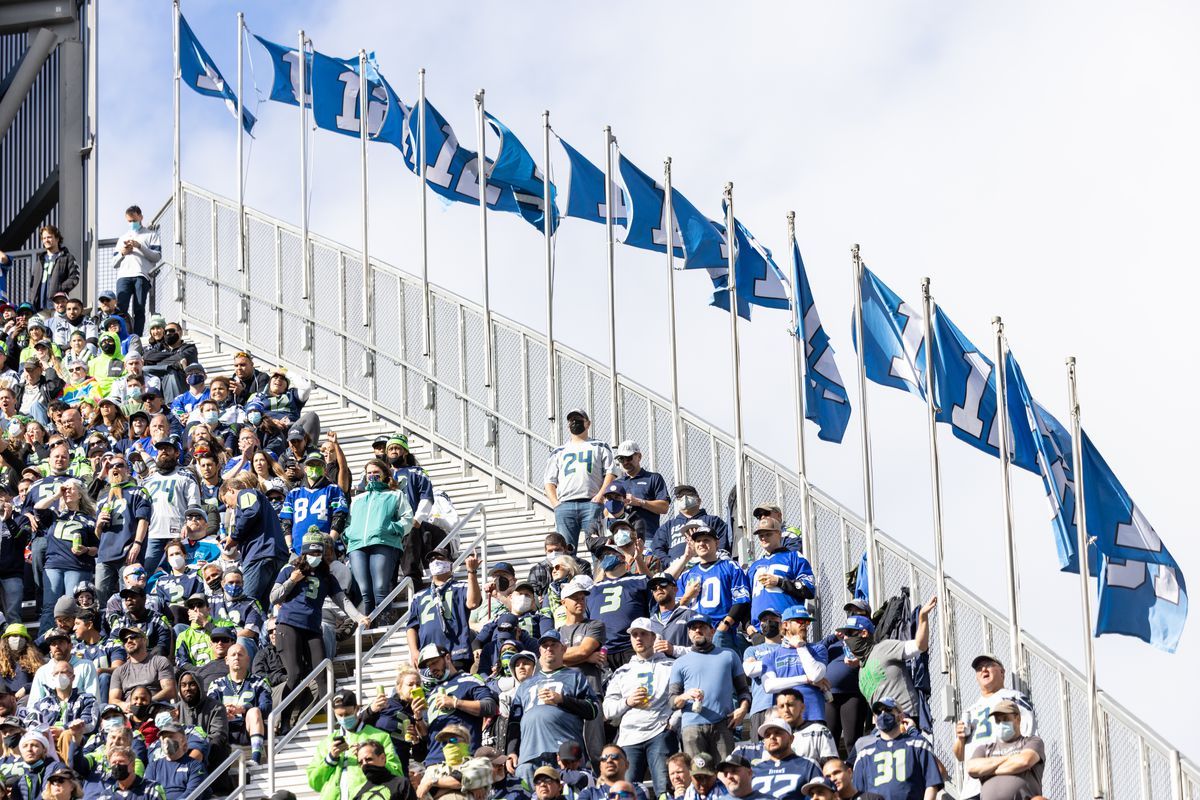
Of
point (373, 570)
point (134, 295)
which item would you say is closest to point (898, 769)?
point (373, 570)

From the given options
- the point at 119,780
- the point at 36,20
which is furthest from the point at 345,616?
the point at 36,20

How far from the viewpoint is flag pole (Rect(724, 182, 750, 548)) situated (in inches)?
1016

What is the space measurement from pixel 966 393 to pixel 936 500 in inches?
42.2

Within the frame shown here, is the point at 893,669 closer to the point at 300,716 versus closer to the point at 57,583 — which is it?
the point at 300,716

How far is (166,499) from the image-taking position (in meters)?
24.0

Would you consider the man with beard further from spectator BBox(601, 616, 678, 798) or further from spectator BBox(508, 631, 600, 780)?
spectator BBox(601, 616, 678, 798)

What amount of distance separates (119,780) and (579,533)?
5.42m

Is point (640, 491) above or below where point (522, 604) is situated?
above

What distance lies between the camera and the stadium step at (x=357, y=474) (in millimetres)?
21641

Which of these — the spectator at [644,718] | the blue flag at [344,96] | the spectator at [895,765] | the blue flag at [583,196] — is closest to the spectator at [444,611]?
the spectator at [644,718]

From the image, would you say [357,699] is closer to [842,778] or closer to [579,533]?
[579,533]

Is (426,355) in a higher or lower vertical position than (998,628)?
higher

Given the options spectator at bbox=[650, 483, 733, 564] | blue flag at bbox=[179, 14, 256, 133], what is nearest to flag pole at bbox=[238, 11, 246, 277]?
blue flag at bbox=[179, 14, 256, 133]

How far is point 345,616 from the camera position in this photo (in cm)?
2333
